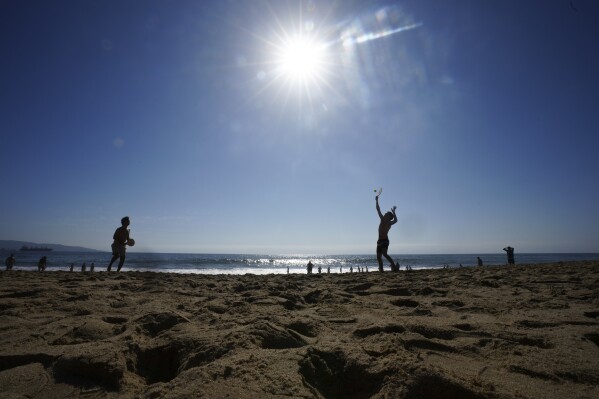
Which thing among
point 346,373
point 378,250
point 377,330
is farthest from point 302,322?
point 378,250

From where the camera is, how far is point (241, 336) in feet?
6.43

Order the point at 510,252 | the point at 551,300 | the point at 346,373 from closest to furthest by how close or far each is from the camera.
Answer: the point at 346,373 → the point at 551,300 → the point at 510,252

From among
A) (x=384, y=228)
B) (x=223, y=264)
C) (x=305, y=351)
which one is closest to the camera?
(x=305, y=351)

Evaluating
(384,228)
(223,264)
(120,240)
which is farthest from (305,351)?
(223,264)

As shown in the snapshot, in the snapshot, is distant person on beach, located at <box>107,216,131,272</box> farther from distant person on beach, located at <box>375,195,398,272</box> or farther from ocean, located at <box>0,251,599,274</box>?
ocean, located at <box>0,251,599,274</box>

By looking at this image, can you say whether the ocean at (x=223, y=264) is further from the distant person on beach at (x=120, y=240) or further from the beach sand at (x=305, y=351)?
the beach sand at (x=305, y=351)

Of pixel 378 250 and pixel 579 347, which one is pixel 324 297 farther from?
pixel 378 250

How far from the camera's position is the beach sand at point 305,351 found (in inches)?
55.6

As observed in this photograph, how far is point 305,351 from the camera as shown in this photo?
177cm

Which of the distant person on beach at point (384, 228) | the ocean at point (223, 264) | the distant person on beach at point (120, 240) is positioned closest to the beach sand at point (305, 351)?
the distant person on beach at point (384, 228)

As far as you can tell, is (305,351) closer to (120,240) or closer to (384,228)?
(384,228)

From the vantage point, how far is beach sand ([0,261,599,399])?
141cm

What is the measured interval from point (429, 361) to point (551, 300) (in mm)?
2688

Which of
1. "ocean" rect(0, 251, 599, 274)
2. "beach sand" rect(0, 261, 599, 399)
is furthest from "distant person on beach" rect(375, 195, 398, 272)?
"ocean" rect(0, 251, 599, 274)
